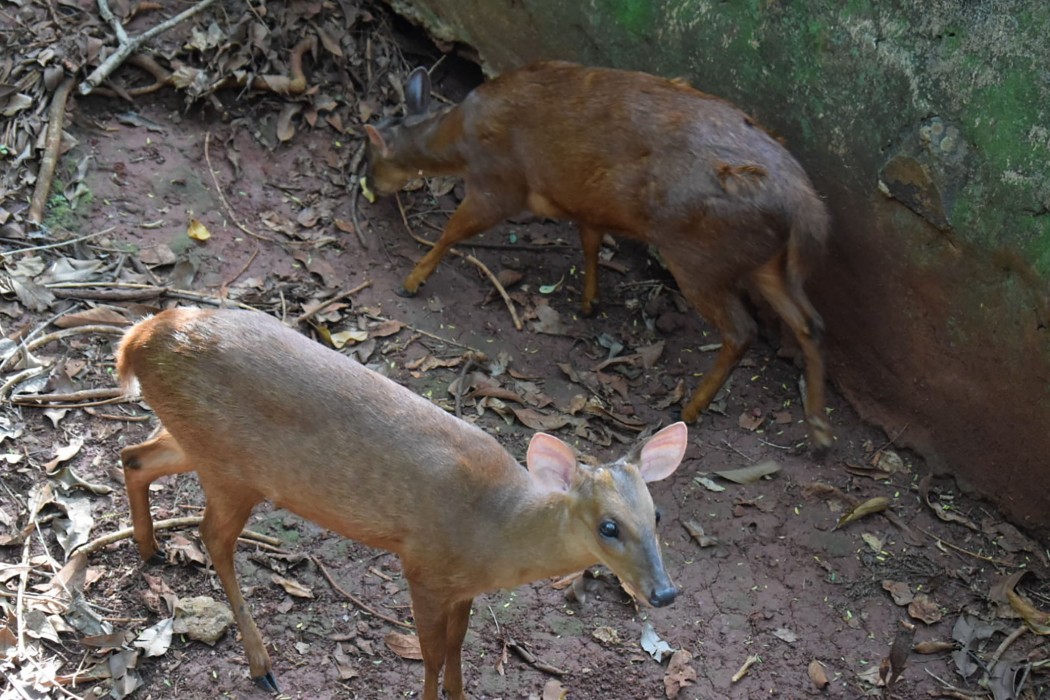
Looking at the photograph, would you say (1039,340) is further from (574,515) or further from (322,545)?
(322,545)

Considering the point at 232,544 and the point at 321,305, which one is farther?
the point at 321,305

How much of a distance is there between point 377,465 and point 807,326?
2754 mm

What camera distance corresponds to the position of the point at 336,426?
14.4 ft

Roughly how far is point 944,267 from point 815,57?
1.28 meters

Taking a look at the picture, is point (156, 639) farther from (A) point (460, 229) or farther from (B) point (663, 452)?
(A) point (460, 229)

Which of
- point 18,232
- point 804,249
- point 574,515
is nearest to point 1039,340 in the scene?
point 804,249

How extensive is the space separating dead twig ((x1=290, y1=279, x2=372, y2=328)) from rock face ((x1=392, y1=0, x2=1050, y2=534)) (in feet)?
7.10

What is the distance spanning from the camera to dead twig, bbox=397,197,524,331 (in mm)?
6930

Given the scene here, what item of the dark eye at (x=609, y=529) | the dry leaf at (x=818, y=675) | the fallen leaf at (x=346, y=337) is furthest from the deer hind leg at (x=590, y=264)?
the dark eye at (x=609, y=529)

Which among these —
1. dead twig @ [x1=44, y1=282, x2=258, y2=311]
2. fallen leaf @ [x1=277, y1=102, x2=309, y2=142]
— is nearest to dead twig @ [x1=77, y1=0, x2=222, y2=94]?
fallen leaf @ [x1=277, y1=102, x2=309, y2=142]

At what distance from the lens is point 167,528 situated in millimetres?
5191

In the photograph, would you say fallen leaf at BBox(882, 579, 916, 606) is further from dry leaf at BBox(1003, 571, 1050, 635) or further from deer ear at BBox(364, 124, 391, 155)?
deer ear at BBox(364, 124, 391, 155)

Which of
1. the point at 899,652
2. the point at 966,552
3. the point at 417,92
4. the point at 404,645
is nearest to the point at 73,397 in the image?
the point at 404,645

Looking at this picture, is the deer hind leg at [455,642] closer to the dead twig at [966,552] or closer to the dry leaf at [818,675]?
the dry leaf at [818,675]
